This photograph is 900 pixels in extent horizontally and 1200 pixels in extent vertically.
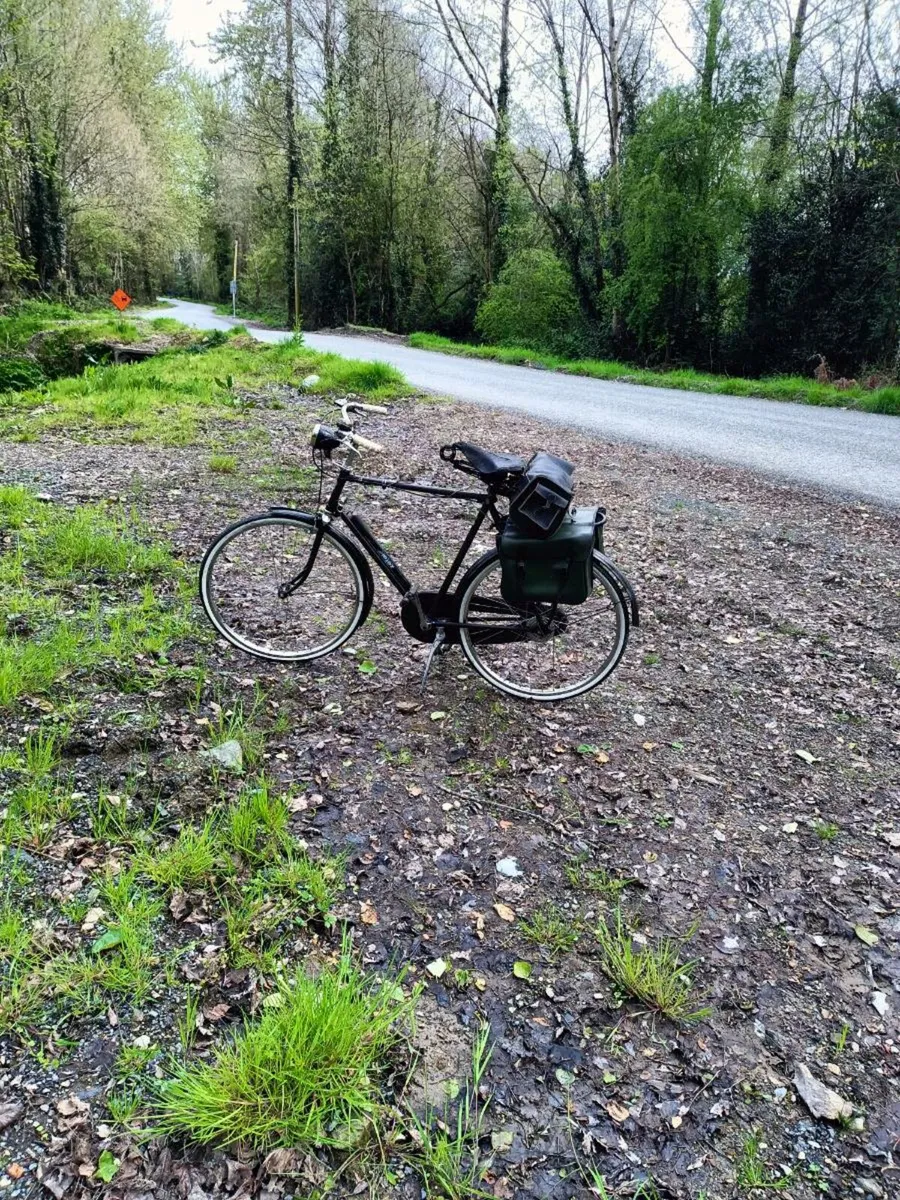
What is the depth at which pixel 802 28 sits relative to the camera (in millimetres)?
17047

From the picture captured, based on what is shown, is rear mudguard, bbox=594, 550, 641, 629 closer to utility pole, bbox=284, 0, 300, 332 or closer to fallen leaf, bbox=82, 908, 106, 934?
fallen leaf, bbox=82, 908, 106, 934

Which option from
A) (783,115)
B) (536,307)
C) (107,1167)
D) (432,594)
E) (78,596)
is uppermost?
(783,115)

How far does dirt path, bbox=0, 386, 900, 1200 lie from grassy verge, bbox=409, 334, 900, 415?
8.31 metres

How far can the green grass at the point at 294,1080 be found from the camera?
180 cm

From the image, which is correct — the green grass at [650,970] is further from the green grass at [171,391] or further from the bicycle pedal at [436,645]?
the green grass at [171,391]

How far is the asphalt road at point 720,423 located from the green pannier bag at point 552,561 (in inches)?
206

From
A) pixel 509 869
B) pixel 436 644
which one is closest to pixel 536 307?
pixel 436 644

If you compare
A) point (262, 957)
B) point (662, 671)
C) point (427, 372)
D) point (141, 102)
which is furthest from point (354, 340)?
point (262, 957)

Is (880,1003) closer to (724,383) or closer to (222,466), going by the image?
(222,466)

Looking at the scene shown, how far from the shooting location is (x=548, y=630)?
3.77m

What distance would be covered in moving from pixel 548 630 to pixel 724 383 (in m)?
13.3

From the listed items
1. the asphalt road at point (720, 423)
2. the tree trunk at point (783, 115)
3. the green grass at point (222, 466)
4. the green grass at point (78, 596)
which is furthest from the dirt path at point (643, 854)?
the tree trunk at point (783, 115)

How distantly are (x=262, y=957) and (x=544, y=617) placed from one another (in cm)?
206

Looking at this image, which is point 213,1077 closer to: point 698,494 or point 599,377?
point 698,494
